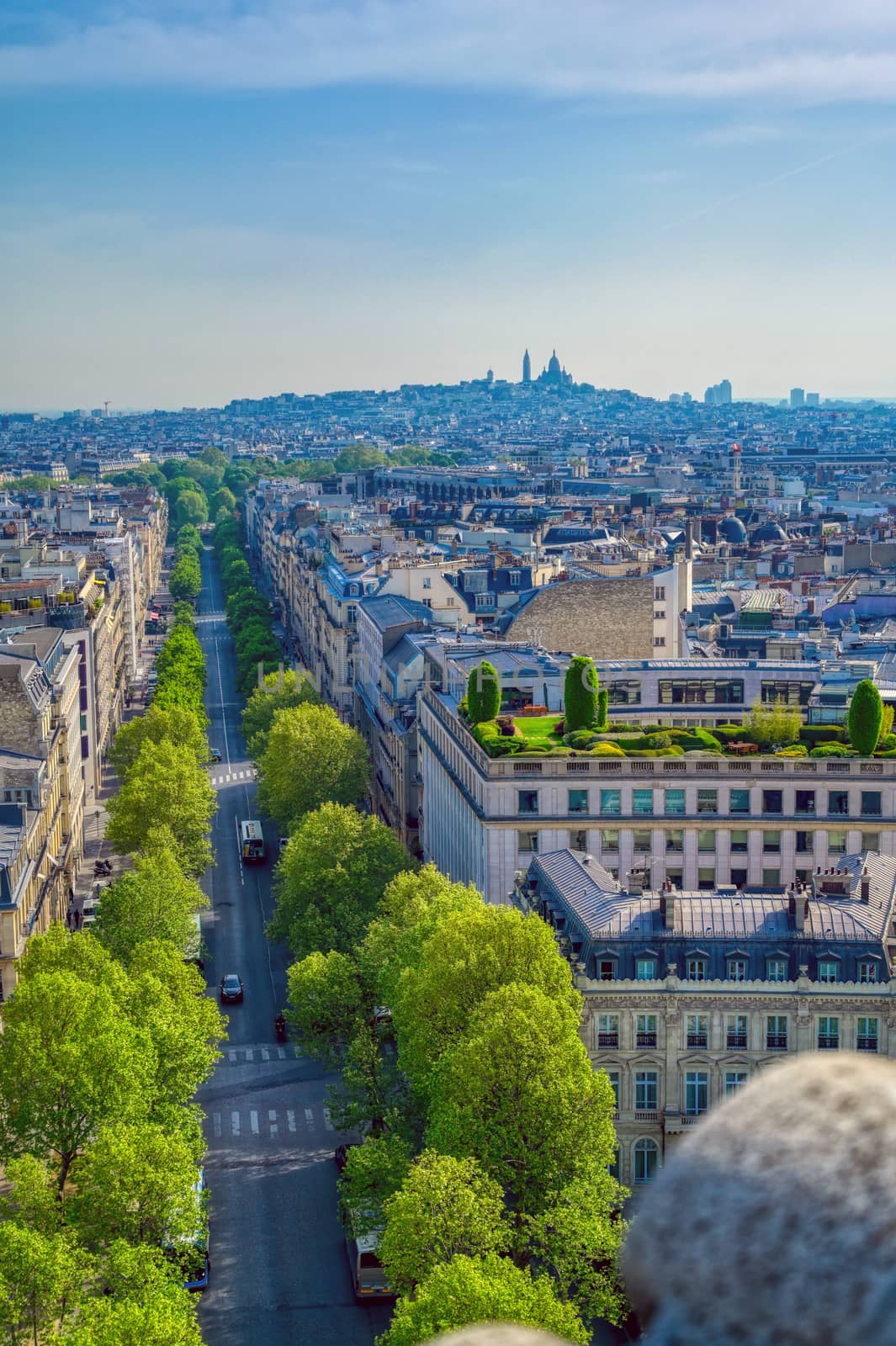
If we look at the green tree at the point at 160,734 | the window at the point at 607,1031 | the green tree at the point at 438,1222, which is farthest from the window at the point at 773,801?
the green tree at the point at 160,734

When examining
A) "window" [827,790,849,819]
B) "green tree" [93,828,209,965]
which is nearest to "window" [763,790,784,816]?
"window" [827,790,849,819]

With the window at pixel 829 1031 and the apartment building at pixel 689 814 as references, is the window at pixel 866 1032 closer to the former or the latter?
the window at pixel 829 1031

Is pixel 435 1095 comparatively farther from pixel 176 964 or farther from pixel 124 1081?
pixel 176 964

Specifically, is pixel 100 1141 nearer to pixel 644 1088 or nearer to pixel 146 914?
pixel 644 1088

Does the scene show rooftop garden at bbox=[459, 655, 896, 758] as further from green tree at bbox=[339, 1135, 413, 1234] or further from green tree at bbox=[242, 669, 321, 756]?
green tree at bbox=[242, 669, 321, 756]

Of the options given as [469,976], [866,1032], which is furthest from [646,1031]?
[866,1032]

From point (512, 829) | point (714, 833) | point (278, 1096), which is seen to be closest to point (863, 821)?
point (714, 833)
